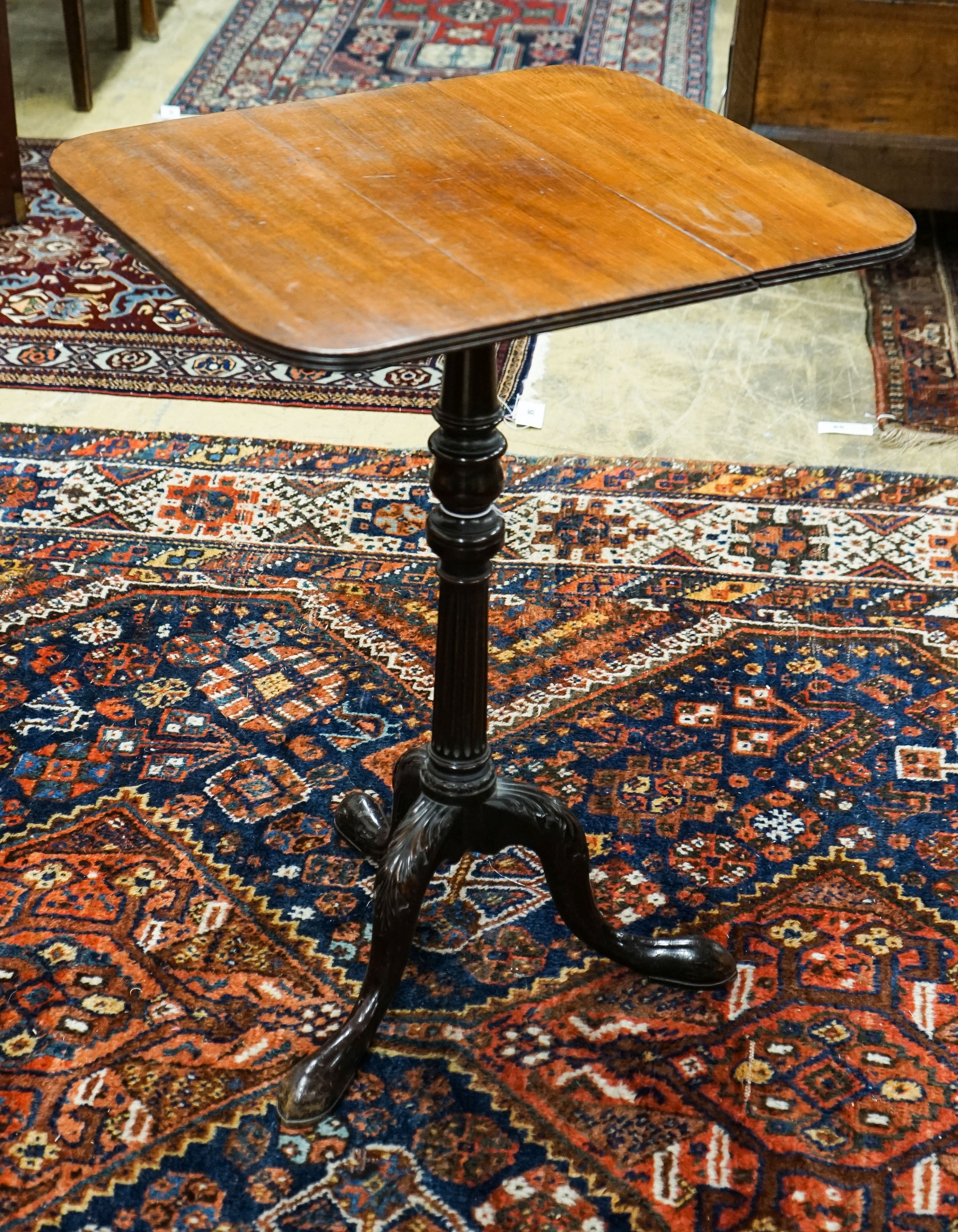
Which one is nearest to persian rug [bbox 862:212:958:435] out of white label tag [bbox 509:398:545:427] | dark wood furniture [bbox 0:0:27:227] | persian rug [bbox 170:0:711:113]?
white label tag [bbox 509:398:545:427]

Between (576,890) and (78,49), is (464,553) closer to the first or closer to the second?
(576,890)

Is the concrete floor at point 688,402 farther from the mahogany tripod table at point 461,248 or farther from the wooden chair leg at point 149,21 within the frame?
the wooden chair leg at point 149,21

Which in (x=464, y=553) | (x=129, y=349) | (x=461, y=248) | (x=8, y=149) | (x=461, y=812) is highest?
(x=461, y=248)

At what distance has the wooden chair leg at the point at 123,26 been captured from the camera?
4762 millimetres

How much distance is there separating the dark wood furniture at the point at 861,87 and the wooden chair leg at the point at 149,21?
2382 mm

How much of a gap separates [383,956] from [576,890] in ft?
0.83

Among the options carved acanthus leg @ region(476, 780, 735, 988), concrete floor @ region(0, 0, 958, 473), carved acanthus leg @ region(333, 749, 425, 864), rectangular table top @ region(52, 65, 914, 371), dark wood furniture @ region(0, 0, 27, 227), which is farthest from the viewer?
dark wood furniture @ region(0, 0, 27, 227)

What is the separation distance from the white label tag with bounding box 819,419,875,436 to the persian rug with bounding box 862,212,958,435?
1.7 inches

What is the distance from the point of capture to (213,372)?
3.20 metres

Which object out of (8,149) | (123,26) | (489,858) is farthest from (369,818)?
(123,26)

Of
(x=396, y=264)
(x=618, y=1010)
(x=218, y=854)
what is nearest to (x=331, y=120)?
(x=396, y=264)

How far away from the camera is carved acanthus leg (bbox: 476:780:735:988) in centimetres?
171

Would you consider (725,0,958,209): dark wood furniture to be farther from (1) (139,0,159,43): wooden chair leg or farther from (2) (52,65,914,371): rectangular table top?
(1) (139,0,159,43): wooden chair leg

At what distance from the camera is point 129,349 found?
3.27 metres
